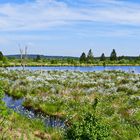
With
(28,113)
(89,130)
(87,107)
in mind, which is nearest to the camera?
(89,130)

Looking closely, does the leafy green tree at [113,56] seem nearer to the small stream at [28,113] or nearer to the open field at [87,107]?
the open field at [87,107]

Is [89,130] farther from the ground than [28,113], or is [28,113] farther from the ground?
[89,130]

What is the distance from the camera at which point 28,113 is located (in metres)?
24.5

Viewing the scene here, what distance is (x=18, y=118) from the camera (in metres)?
20.5

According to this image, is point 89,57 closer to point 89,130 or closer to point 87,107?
point 87,107

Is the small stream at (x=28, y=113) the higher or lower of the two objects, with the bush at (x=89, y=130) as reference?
lower

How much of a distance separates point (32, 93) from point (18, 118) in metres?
19.8

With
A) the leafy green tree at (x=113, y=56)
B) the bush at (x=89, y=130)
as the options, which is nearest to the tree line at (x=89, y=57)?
the leafy green tree at (x=113, y=56)

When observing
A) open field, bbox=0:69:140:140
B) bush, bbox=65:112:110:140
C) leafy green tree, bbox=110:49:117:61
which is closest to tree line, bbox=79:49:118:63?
leafy green tree, bbox=110:49:117:61

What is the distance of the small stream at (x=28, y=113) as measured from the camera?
24.3 m

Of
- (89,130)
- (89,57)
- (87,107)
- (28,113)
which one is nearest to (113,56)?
(89,57)

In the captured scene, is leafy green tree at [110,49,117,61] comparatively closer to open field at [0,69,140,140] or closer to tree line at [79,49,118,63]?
tree line at [79,49,118,63]

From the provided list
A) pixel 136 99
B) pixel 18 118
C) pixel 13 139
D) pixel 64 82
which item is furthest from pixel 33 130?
pixel 64 82

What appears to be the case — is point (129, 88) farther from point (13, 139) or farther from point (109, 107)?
point (13, 139)
